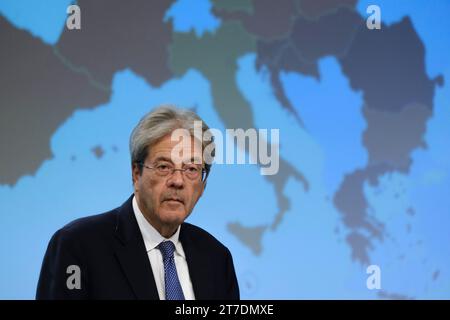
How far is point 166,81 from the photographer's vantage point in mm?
3174

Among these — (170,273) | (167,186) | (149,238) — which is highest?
(167,186)

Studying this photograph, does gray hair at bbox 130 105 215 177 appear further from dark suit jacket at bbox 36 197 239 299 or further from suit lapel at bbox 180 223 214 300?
suit lapel at bbox 180 223 214 300

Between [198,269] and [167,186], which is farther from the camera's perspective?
[198,269]

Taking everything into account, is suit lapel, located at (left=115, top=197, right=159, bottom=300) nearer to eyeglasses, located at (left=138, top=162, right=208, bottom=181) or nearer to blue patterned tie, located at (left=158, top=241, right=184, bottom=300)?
blue patterned tie, located at (left=158, top=241, right=184, bottom=300)

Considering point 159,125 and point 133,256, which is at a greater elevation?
point 159,125

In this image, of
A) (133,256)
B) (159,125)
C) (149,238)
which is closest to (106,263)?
(133,256)

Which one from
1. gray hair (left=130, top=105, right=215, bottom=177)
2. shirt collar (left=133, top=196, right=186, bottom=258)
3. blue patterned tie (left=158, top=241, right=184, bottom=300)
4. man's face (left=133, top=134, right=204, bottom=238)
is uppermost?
gray hair (left=130, top=105, right=215, bottom=177)

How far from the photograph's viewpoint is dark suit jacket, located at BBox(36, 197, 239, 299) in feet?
6.74

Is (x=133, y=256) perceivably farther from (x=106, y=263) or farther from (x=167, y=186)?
(x=167, y=186)

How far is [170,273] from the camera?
2186 mm

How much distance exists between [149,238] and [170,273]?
140 millimetres

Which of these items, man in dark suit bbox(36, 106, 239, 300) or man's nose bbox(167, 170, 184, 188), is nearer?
man in dark suit bbox(36, 106, 239, 300)

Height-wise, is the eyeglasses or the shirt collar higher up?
the eyeglasses

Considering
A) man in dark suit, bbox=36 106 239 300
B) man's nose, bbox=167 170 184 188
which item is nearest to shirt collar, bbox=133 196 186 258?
man in dark suit, bbox=36 106 239 300
